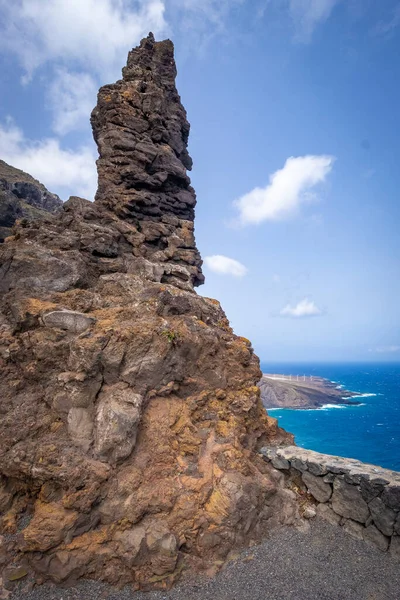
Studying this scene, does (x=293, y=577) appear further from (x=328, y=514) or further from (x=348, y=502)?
(x=348, y=502)

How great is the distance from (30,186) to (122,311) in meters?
45.9

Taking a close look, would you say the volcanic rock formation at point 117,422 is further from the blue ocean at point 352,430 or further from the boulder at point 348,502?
the blue ocean at point 352,430

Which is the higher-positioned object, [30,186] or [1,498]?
[30,186]

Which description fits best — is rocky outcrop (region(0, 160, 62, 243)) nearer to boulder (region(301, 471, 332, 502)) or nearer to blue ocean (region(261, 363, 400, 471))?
boulder (region(301, 471, 332, 502))

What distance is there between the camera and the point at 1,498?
31.4ft

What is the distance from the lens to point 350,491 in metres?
11.2

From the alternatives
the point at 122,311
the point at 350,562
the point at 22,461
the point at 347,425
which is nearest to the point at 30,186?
the point at 122,311

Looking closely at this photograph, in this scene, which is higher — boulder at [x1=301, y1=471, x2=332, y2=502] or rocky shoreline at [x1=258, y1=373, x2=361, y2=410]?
boulder at [x1=301, y1=471, x2=332, y2=502]

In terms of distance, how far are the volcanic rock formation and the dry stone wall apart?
93 centimetres

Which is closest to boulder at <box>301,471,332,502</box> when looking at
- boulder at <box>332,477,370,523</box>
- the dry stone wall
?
the dry stone wall

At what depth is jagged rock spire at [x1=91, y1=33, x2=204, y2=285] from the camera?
18.8 meters

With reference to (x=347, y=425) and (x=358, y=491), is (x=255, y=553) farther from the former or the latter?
(x=347, y=425)

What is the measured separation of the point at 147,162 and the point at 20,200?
27.7 metres

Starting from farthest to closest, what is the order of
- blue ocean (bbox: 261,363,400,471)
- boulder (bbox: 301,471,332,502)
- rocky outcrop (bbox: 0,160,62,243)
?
1. blue ocean (bbox: 261,363,400,471)
2. rocky outcrop (bbox: 0,160,62,243)
3. boulder (bbox: 301,471,332,502)
